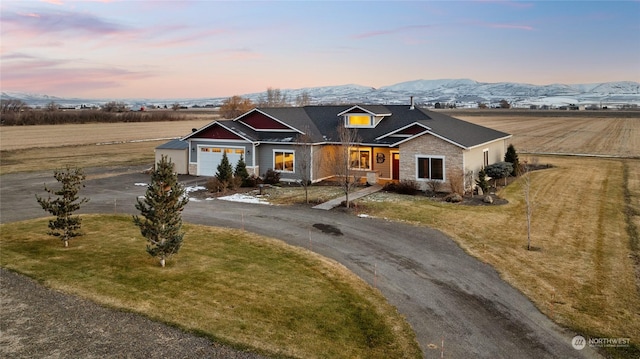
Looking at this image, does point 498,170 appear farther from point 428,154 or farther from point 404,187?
point 404,187

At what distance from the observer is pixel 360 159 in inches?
1287

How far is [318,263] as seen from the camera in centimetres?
1515

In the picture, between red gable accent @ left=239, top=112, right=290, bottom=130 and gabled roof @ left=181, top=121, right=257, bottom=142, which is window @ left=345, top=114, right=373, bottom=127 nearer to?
red gable accent @ left=239, top=112, right=290, bottom=130

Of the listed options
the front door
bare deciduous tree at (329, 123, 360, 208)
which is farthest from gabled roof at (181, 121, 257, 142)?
the front door

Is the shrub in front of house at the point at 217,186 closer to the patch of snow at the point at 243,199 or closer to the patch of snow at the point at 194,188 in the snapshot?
the patch of snow at the point at 194,188

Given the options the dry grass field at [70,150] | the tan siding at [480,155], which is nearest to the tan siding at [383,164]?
the tan siding at [480,155]

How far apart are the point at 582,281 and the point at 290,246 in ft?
32.8

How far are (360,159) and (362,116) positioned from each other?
3876 mm

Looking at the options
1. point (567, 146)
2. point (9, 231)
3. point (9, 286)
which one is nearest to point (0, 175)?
point (9, 231)

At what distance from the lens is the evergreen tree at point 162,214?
14305 millimetres

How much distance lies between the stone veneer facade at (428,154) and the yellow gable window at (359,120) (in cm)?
574

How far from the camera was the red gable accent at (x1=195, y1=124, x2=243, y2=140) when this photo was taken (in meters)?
33.7

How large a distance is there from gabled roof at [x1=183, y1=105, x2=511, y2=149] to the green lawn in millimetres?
15931

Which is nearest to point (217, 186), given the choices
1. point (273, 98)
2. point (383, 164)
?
point (383, 164)
